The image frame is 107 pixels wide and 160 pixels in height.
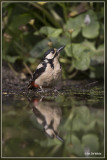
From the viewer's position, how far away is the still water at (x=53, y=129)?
177cm

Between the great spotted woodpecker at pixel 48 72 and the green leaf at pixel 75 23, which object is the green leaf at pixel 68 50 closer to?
the green leaf at pixel 75 23

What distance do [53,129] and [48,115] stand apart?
37 cm

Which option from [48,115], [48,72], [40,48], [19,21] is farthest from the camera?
[19,21]

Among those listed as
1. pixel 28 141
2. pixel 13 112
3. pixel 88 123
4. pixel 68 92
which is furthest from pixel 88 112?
pixel 68 92

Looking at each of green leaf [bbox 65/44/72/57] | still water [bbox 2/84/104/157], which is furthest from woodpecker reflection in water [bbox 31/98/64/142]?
green leaf [bbox 65/44/72/57]

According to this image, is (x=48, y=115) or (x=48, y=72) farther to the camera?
(x=48, y=72)

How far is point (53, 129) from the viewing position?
6.53 feet

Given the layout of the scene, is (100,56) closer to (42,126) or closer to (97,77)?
(97,77)

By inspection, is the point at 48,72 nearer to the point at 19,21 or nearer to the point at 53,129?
the point at 19,21

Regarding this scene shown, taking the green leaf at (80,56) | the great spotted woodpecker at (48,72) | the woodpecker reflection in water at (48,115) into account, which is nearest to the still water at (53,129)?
the woodpecker reflection in water at (48,115)

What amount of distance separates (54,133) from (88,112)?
65cm

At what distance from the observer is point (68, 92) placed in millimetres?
3635

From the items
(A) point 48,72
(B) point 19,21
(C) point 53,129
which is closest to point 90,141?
(C) point 53,129

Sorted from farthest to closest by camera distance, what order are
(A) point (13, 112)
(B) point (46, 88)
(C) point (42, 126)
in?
(B) point (46, 88) → (A) point (13, 112) → (C) point (42, 126)
